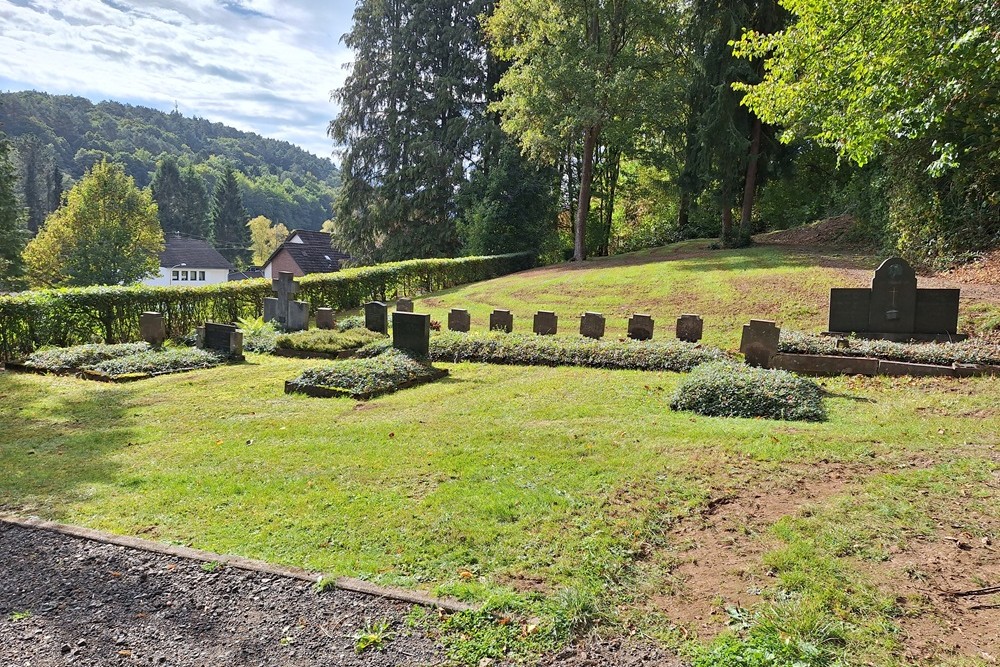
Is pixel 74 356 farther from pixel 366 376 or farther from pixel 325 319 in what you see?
pixel 366 376

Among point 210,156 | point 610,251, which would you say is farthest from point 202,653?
point 210,156

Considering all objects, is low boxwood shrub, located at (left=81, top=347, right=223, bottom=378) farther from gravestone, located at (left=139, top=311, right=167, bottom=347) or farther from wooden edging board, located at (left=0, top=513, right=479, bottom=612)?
wooden edging board, located at (left=0, top=513, right=479, bottom=612)

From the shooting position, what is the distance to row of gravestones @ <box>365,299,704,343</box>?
12953mm

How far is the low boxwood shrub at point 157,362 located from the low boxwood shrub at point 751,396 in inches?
375

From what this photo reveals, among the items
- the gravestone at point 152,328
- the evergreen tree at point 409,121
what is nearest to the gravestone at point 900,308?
the gravestone at point 152,328

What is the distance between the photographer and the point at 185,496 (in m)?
5.43

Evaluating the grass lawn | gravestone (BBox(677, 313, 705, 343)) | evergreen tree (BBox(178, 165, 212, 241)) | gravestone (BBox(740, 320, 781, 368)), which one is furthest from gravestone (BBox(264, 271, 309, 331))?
evergreen tree (BBox(178, 165, 212, 241))

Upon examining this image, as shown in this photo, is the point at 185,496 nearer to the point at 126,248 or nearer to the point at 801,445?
the point at 801,445

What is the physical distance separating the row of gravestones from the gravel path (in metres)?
8.72

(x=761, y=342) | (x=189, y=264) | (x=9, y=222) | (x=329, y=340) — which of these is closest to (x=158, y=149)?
(x=189, y=264)

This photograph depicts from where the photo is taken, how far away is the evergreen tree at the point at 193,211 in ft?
326

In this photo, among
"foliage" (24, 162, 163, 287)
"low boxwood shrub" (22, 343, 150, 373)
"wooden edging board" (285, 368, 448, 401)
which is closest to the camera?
"wooden edging board" (285, 368, 448, 401)

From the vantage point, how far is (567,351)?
1189 cm

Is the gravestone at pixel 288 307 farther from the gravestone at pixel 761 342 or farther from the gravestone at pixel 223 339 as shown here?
the gravestone at pixel 761 342
